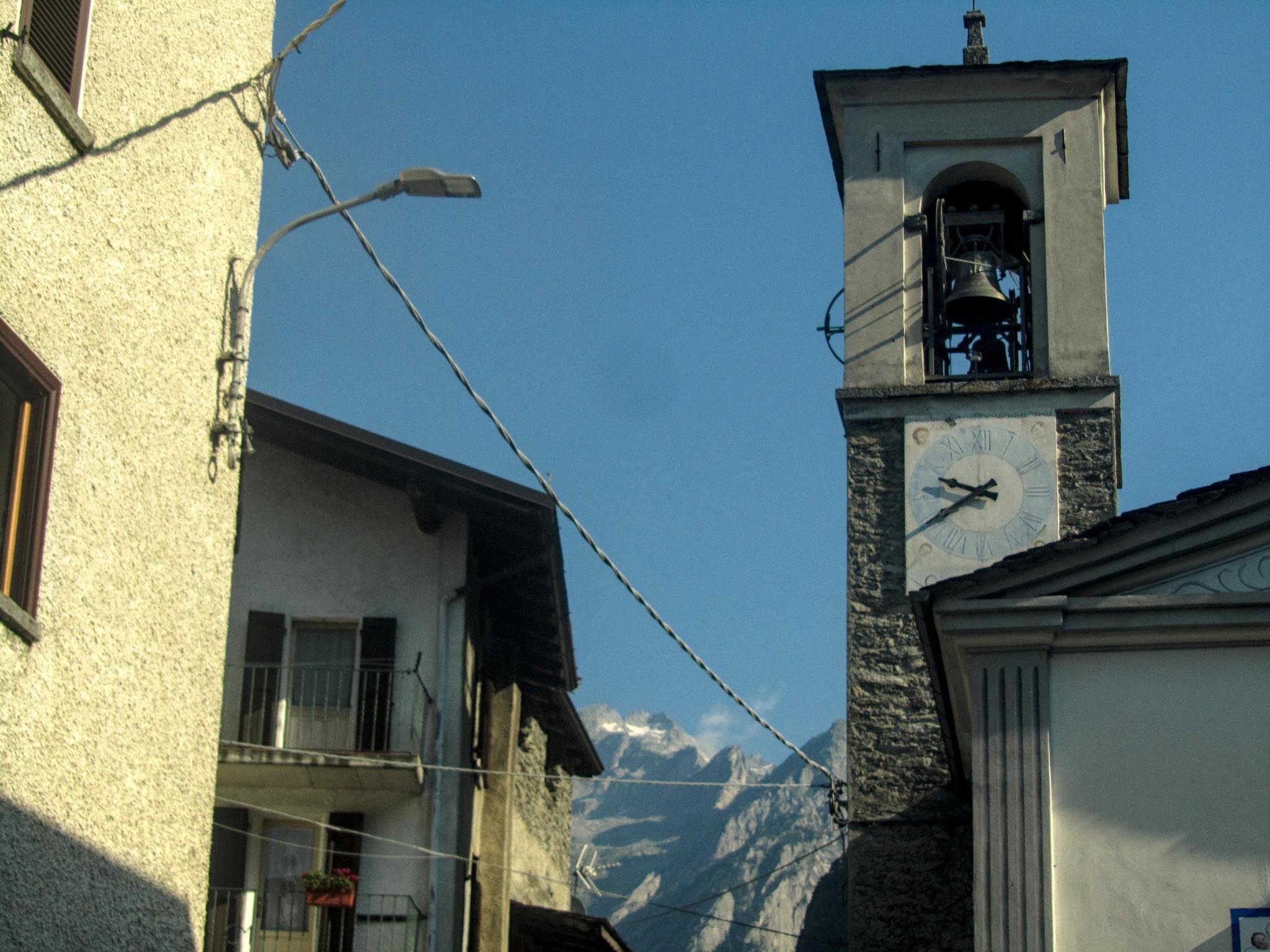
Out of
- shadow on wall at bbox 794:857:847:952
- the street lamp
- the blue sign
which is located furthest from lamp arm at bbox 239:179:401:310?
shadow on wall at bbox 794:857:847:952

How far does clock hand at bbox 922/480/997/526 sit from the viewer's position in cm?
1798

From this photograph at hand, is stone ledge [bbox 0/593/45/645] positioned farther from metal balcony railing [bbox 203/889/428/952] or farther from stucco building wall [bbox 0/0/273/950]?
metal balcony railing [bbox 203/889/428/952]

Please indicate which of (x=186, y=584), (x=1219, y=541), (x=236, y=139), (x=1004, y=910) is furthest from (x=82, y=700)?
(x=1219, y=541)

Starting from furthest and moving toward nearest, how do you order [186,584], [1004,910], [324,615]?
[324,615], [1004,910], [186,584]

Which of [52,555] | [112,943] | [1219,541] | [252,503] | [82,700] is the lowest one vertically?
[112,943]

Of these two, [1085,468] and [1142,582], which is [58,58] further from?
[1085,468]

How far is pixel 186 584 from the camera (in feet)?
33.3

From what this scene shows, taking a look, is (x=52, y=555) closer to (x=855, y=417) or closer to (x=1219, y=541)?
(x=1219, y=541)

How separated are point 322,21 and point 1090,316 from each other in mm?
9089

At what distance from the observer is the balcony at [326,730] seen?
16672 mm

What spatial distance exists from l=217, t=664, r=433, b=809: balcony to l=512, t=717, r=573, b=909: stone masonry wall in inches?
94.5

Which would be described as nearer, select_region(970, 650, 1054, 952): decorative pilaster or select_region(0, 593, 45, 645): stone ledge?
select_region(0, 593, 45, 645): stone ledge

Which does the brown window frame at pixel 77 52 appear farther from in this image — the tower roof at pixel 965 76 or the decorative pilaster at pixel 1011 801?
the tower roof at pixel 965 76

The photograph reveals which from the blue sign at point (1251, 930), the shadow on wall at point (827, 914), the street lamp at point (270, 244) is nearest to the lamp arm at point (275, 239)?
the street lamp at point (270, 244)
